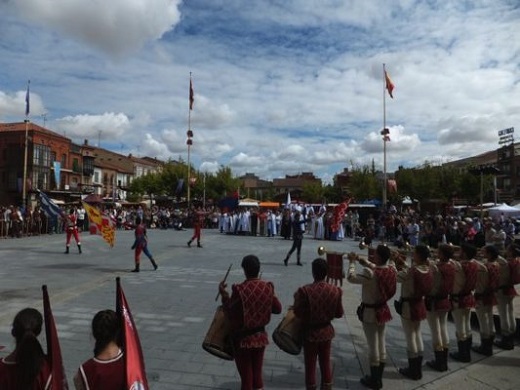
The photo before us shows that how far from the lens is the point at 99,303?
9383mm

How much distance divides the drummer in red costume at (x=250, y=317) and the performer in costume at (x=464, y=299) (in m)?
3.16

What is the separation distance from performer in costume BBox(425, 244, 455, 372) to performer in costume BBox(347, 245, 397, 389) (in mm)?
906

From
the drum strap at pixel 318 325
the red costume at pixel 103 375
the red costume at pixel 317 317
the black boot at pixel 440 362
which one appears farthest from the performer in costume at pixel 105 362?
the black boot at pixel 440 362

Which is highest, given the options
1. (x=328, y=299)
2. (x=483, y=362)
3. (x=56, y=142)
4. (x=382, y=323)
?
(x=56, y=142)

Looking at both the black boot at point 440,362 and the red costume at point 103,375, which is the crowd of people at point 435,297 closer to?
the black boot at point 440,362

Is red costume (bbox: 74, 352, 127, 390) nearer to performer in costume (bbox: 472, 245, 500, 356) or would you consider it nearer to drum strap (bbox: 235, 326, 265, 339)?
drum strap (bbox: 235, 326, 265, 339)

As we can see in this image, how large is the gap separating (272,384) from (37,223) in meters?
24.9

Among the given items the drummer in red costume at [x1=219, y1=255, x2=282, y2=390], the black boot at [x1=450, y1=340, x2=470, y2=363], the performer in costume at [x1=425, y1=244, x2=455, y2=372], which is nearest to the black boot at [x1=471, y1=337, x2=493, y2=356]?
the black boot at [x1=450, y1=340, x2=470, y2=363]

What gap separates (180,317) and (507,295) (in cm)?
528

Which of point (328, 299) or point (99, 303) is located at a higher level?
point (328, 299)

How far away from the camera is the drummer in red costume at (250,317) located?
444 cm

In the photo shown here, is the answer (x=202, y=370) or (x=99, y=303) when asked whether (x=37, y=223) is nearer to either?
(x=99, y=303)

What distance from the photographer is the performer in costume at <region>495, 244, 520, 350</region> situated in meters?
7.10

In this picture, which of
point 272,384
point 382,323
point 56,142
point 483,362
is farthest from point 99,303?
point 56,142
